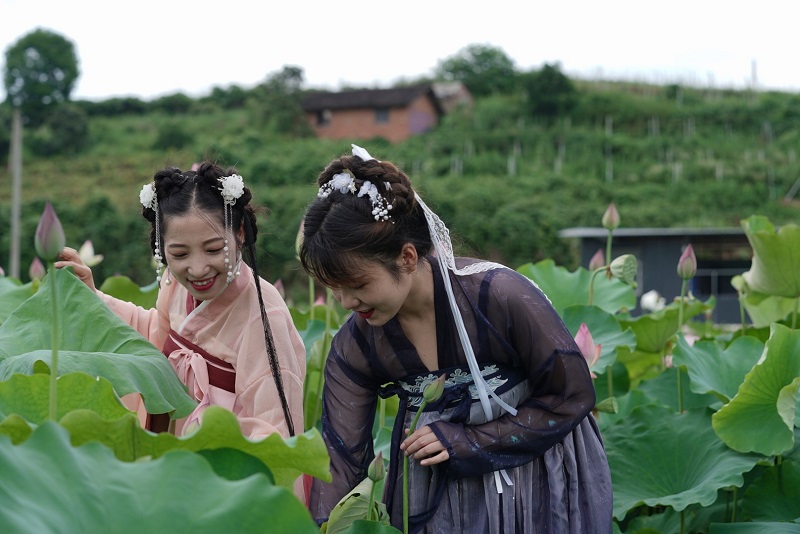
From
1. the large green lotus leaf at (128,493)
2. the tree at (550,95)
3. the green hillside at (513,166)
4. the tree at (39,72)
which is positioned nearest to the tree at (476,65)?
the green hillside at (513,166)

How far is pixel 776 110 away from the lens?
31.0 m

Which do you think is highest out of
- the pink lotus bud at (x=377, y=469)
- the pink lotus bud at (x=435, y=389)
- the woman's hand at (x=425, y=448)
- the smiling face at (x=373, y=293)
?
the smiling face at (x=373, y=293)

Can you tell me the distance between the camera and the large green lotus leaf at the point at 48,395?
130 cm

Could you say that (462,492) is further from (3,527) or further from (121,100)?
(121,100)

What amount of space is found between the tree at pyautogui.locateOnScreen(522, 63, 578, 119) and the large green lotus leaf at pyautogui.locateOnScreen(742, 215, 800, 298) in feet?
96.8

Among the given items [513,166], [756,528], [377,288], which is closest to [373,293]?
[377,288]

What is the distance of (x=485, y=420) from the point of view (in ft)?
5.46

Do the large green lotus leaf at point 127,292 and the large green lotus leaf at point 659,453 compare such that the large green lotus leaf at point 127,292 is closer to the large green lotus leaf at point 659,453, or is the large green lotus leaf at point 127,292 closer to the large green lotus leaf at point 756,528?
the large green lotus leaf at point 659,453

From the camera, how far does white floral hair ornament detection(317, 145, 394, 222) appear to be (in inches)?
61.6

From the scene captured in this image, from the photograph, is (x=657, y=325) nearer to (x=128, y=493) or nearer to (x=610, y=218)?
(x=610, y=218)

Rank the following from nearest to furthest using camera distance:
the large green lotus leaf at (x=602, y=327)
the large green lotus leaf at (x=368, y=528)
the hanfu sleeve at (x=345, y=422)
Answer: the large green lotus leaf at (x=368, y=528), the hanfu sleeve at (x=345, y=422), the large green lotus leaf at (x=602, y=327)

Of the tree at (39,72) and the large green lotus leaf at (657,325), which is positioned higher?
the tree at (39,72)

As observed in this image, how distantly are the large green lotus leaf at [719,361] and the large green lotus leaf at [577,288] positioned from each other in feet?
1.48

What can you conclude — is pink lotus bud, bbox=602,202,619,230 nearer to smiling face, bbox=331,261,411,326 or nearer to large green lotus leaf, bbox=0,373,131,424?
smiling face, bbox=331,261,411,326
